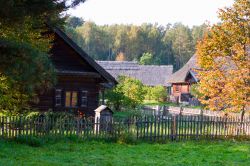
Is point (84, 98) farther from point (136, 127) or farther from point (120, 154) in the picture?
point (120, 154)

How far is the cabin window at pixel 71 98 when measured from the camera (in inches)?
1038

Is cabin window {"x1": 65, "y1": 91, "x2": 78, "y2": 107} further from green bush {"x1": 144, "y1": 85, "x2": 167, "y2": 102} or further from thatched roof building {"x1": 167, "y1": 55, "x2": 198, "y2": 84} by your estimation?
thatched roof building {"x1": 167, "y1": 55, "x2": 198, "y2": 84}

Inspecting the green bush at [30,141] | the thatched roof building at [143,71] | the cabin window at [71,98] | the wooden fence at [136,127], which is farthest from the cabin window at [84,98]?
the thatched roof building at [143,71]

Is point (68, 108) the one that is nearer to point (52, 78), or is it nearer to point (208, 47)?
point (208, 47)

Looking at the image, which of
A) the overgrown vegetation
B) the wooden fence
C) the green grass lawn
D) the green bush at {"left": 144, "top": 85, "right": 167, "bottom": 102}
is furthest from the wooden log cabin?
the green bush at {"left": 144, "top": 85, "right": 167, "bottom": 102}

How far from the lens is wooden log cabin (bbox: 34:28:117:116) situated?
25.5 meters

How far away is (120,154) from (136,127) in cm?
359

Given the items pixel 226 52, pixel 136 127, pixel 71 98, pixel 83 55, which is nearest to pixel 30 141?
pixel 136 127

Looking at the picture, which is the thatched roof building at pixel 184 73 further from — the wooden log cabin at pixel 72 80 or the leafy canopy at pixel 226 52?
the leafy canopy at pixel 226 52

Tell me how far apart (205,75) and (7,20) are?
1264 centimetres

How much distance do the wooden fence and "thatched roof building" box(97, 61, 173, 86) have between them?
51.4 meters

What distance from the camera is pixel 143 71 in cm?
7625

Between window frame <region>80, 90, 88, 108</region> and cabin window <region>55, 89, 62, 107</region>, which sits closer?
cabin window <region>55, 89, 62, 107</region>

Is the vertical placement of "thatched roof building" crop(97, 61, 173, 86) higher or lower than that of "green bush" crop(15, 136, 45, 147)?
higher
